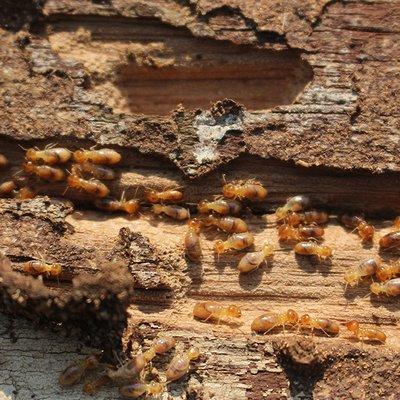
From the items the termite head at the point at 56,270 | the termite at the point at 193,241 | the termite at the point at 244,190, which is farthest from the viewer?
the termite at the point at 244,190

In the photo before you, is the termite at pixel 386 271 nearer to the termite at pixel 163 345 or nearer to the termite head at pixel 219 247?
the termite head at pixel 219 247

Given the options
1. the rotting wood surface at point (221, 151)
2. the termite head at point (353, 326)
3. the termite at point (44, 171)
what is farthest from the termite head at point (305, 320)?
the termite at point (44, 171)

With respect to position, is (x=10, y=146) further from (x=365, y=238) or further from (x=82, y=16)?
(x=365, y=238)

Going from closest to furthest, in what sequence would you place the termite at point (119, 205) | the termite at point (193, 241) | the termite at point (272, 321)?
the termite at point (272, 321), the termite at point (193, 241), the termite at point (119, 205)

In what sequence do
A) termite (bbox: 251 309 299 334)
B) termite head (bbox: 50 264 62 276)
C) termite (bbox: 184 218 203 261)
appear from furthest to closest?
termite (bbox: 184 218 203 261), termite (bbox: 251 309 299 334), termite head (bbox: 50 264 62 276)

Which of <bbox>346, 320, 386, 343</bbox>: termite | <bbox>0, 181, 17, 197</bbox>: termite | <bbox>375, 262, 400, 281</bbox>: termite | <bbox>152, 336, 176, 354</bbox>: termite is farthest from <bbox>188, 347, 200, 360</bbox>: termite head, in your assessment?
<bbox>0, 181, 17, 197</bbox>: termite

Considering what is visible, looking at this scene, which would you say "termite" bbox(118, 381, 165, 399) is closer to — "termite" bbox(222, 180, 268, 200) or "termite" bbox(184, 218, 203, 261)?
"termite" bbox(184, 218, 203, 261)

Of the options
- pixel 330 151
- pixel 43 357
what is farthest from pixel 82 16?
pixel 43 357
